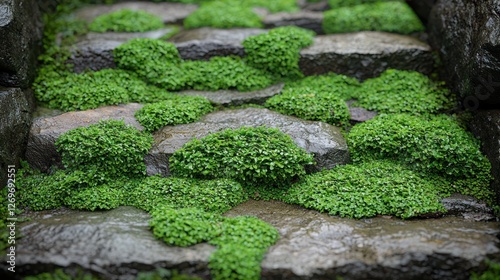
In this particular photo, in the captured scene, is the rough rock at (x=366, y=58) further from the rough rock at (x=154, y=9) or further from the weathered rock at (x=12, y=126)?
the weathered rock at (x=12, y=126)

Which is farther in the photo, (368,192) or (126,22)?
(126,22)

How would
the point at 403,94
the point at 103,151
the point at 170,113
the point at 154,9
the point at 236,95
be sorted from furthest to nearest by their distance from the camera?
the point at 154,9
the point at 236,95
the point at 403,94
the point at 170,113
the point at 103,151

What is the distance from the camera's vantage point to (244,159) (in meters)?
6.46

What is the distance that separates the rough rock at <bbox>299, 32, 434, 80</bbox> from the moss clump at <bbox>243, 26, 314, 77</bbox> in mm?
198

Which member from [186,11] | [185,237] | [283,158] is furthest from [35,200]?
[186,11]

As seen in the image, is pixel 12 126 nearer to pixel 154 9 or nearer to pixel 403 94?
pixel 154 9

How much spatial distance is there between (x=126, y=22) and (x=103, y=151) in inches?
167

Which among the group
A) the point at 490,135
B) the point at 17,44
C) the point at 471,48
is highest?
the point at 17,44

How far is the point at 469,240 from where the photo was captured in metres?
5.31

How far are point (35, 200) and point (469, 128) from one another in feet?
22.2

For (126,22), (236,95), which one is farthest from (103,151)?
(126,22)

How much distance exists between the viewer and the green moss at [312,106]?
24.6 ft

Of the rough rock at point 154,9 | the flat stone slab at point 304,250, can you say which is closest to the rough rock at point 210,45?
the rough rock at point 154,9

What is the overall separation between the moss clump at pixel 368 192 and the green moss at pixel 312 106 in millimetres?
1078
